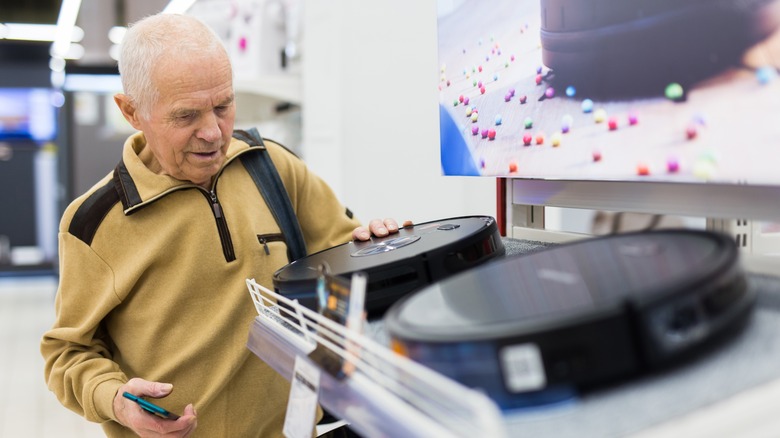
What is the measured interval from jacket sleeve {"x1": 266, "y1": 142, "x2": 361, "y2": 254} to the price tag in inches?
31.2

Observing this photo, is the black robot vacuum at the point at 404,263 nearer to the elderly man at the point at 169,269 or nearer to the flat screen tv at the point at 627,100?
the flat screen tv at the point at 627,100

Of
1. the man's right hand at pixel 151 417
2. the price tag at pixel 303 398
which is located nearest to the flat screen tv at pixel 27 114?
the man's right hand at pixel 151 417

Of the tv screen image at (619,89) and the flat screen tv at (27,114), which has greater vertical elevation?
the flat screen tv at (27,114)

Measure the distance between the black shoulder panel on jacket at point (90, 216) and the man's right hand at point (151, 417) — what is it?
0.31m

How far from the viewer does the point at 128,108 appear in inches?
53.8

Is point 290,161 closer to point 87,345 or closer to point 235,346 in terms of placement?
point 235,346

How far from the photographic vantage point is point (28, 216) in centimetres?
934

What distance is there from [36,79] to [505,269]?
10339 millimetres

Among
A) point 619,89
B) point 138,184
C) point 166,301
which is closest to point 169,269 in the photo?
point 166,301

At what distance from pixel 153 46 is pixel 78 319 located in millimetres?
528

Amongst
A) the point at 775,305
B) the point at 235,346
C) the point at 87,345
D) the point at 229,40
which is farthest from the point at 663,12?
the point at 229,40

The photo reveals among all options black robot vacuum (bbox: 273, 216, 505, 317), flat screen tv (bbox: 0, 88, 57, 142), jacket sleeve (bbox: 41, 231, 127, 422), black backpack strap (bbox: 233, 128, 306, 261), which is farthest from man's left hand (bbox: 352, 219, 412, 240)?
flat screen tv (bbox: 0, 88, 57, 142)

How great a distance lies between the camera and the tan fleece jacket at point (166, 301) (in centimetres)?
131

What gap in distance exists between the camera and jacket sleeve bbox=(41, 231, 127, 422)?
4.23 feet
